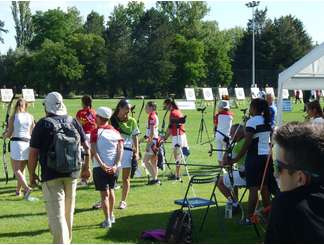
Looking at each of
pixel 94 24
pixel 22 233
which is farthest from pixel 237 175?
pixel 94 24

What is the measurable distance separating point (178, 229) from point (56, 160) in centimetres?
188

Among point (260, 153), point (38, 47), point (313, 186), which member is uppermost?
point (38, 47)

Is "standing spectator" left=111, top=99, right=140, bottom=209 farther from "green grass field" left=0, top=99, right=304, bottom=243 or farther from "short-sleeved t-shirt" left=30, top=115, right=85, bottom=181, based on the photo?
"short-sleeved t-shirt" left=30, top=115, right=85, bottom=181

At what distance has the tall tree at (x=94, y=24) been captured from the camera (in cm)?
9479

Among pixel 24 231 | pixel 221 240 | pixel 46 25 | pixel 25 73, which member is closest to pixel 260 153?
pixel 221 240

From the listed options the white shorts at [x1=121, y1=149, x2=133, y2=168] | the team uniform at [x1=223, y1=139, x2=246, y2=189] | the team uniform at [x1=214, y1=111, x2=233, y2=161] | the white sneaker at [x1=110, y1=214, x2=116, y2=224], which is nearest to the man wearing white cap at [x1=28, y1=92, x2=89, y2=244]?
the white sneaker at [x1=110, y1=214, x2=116, y2=224]

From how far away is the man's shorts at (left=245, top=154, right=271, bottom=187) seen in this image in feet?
24.6

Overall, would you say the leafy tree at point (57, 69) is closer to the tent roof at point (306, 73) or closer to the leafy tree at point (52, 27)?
the leafy tree at point (52, 27)

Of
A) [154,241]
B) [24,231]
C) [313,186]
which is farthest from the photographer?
[24,231]

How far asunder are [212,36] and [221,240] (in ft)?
298

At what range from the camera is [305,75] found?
9086 millimetres

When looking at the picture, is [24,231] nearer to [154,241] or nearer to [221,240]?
[154,241]

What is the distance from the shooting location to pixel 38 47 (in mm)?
90312

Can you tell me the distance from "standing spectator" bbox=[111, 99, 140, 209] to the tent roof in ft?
8.04
